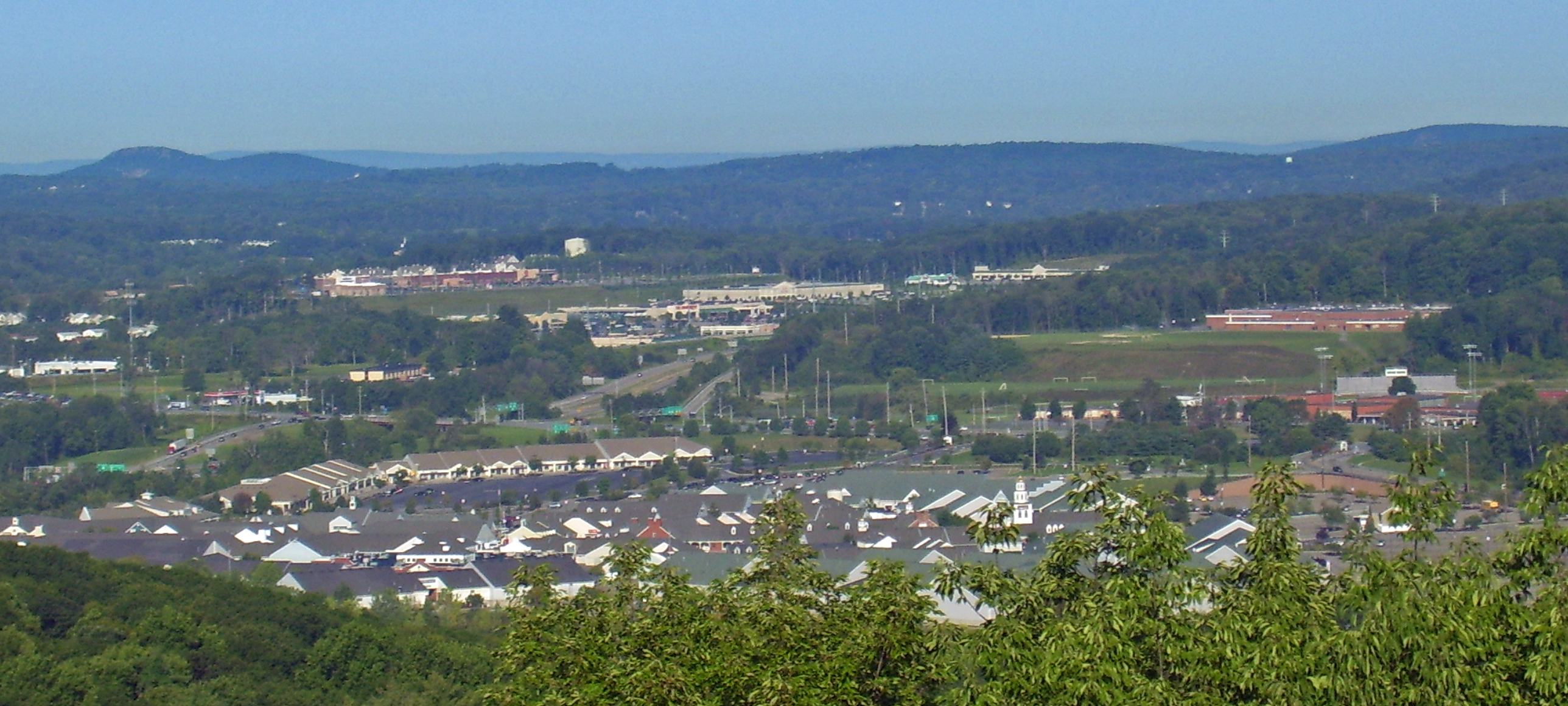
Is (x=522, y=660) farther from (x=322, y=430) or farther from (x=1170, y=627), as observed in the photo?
(x=322, y=430)

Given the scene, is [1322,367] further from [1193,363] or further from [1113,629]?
[1113,629]

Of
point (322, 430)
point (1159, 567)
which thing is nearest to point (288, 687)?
point (1159, 567)

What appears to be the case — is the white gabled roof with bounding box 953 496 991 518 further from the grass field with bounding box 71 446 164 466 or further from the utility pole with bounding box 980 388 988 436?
the grass field with bounding box 71 446 164 466

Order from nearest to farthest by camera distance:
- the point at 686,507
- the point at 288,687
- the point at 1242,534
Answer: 1. the point at 288,687
2. the point at 1242,534
3. the point at 686,507

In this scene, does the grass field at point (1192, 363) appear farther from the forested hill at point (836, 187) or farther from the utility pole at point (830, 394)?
the forested hill at point (836, 187)

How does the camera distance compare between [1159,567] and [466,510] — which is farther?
[466,510]

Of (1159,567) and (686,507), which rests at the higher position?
(1159,567)

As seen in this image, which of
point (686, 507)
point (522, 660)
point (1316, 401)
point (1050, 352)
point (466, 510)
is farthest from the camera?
point (1050, 352)
